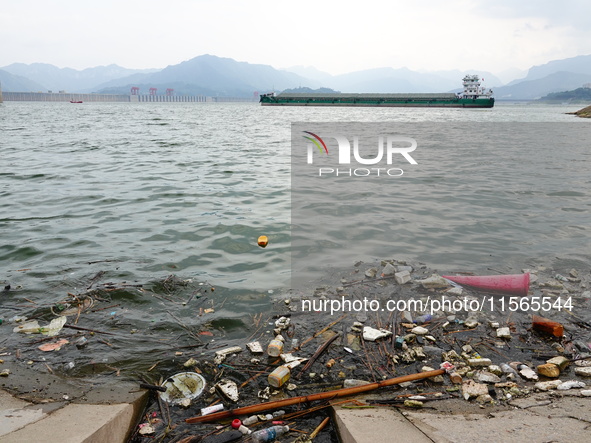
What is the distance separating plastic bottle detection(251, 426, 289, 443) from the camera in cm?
296

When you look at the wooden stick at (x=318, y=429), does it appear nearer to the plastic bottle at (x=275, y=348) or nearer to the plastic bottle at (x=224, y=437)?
the plastic bottle at (x=224, y=437)

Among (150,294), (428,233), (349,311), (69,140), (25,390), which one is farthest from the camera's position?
(69,140)

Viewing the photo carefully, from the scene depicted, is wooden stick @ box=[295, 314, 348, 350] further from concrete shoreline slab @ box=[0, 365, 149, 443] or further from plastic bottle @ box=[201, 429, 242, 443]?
concrete shoreline slab @ box=[0, 365, 149, 443]

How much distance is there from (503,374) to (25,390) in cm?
431

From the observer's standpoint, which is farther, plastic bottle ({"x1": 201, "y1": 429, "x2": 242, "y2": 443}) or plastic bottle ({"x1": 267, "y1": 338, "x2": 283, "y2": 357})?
plastic bottle ({"x1": 267, "y1": 338, "x2": 283, "y2": 357})

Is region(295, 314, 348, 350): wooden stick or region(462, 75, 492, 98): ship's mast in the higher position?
region(462, 75, 492, 98): ship's mast

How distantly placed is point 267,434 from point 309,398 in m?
0.52

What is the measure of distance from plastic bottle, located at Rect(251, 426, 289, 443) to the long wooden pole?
0.85 ft

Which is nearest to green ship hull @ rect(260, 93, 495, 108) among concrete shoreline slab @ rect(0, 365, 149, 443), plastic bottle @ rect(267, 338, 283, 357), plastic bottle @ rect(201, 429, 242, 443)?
plastic bottle @ rect(267, 338, 283, 357)

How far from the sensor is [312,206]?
32.8ft

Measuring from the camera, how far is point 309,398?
3377 mm

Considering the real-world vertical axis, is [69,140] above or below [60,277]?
above

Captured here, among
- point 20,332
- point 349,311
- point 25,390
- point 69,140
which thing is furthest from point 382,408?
point 69,140

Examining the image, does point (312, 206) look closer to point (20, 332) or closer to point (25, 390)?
point (20, 332)
